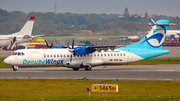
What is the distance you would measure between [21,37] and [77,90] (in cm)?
5248

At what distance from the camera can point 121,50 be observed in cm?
3145

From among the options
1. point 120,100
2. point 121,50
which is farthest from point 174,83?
point 121,50

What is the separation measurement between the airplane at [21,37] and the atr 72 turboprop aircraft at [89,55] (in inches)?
1495

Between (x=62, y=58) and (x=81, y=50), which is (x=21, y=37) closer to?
(x=62, y=58)

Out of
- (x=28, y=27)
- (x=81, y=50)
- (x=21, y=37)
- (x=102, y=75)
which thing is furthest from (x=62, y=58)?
(x=28, y=27)

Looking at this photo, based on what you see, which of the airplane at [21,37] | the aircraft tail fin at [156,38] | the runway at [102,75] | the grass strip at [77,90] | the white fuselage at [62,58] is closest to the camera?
the grass strip at [77,90]

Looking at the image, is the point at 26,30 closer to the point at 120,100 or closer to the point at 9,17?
the point at 120,100

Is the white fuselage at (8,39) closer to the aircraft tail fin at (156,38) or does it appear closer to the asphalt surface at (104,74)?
the asphalt surface at (104,74)

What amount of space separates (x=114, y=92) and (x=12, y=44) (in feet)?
184

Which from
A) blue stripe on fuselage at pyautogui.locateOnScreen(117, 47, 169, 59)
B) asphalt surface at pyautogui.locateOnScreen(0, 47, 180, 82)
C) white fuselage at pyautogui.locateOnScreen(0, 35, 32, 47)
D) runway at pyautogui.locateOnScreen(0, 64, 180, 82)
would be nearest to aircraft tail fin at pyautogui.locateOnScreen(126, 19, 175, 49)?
blue stripe on fuselage at pyautogui.locateOnScreen(117, 47, 169, 59)

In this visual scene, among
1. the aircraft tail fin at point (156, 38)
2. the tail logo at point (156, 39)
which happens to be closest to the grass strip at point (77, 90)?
the aircraft tail fin at point (156, 38)

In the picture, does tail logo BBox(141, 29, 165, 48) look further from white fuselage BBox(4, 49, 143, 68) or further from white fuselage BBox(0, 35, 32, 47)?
white fuselage BBox(0, 35, 32, 47)

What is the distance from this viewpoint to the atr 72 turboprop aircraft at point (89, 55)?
1176 inches

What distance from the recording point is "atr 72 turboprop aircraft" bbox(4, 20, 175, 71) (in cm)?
2988
